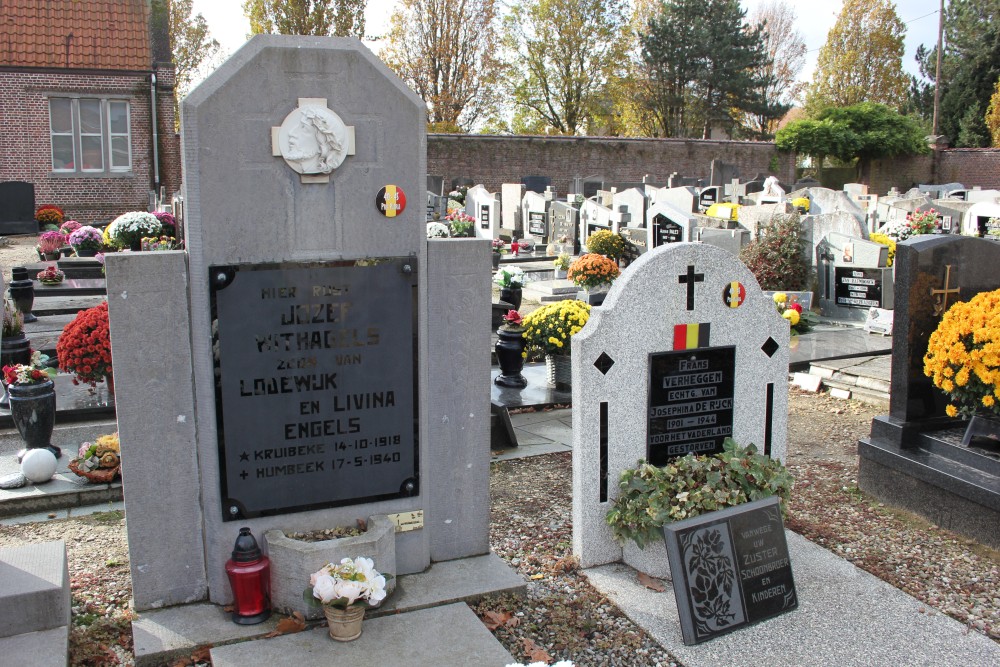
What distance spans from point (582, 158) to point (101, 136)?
68.7 feet

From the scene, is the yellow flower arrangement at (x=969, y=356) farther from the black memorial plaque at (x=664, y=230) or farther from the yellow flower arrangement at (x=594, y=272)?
the black memorial plaque at (x=664, y=230)

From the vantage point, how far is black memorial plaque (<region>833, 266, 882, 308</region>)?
12797 millimetres

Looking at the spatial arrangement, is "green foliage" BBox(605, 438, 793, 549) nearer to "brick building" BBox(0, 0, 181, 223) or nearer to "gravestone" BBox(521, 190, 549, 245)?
"gravestone" BBox(521, 190, 549, 245)

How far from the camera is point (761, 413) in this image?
5.40 meters

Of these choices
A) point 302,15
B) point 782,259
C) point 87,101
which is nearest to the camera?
point 782,259

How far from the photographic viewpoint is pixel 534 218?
24469 mm

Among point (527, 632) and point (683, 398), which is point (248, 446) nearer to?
point (527, 632)

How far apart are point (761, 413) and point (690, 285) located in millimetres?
1039

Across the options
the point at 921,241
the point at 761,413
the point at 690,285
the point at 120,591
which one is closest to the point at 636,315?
the point at 690,285

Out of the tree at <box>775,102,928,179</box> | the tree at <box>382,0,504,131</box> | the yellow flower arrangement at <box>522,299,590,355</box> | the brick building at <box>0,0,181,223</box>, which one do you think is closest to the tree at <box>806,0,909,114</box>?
the tree at <box>775,102,928,179</box>

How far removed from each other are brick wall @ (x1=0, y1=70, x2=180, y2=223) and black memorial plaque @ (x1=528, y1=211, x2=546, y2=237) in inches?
461

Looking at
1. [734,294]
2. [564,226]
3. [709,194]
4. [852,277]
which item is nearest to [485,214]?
[564,226]

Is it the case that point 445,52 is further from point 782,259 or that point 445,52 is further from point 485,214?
point 782,259

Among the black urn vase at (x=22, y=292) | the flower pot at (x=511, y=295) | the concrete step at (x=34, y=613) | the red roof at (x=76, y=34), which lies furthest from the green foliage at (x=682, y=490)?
the red roof at (x=76, y=34)
